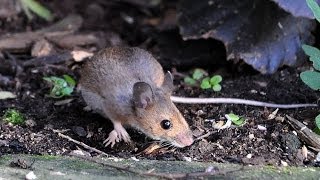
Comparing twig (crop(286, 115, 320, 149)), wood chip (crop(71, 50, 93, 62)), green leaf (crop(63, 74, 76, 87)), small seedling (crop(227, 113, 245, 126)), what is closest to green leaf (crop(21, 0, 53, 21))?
wood chip (crop(71, 50, 93, 62))

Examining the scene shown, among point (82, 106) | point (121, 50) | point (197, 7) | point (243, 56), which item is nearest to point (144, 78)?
point (121, 50)

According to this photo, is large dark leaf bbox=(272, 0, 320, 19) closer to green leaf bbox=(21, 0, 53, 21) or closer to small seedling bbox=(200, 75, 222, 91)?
small seedling bbox=(200, 75, 222, 91)

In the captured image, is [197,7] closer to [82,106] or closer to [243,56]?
[243,56]

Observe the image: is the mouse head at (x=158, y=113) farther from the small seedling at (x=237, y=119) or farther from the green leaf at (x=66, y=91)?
the green leaf at (x=66, y=91)

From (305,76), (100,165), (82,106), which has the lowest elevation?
(82,106)

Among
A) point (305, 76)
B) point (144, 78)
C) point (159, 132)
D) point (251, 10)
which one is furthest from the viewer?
point (251, 10)

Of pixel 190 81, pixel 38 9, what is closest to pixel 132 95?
pixel 190 81
